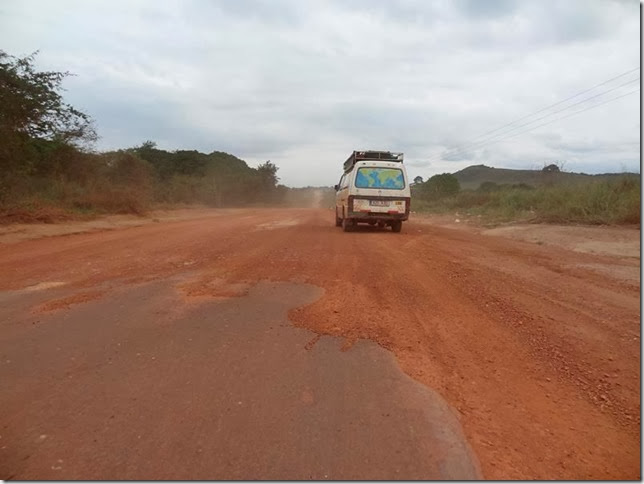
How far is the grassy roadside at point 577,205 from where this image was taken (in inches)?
572

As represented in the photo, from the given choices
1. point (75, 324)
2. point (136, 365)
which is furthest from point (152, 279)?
point (136, 365)

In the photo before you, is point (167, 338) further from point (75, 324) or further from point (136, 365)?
point (75, 324)

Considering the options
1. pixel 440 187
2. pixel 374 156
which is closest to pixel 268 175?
pixel 440 187

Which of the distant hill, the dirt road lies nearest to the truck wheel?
the dirt road

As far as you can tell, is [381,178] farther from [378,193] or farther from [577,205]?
[577,205]

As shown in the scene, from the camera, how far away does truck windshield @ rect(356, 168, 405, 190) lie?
48.3 ft

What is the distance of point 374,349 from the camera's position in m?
4.26

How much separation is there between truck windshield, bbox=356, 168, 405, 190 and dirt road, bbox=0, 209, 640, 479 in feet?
20.7

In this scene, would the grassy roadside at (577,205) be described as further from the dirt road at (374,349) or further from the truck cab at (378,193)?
the dirt road at (374,349)

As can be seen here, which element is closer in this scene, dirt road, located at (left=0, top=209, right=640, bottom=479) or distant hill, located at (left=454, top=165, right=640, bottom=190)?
dirt road, located at (left=0, top=209, right=640, bottom=479)

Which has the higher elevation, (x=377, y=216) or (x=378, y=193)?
(x=378, y=193)

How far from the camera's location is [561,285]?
6910 mm

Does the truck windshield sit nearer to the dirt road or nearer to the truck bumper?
the truck bumper

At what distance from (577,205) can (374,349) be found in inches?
586
